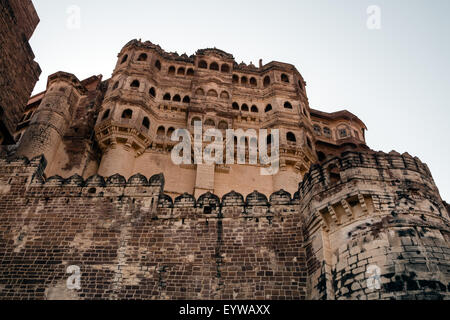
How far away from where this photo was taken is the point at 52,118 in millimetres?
23266

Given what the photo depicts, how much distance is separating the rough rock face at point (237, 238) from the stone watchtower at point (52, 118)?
9.65m

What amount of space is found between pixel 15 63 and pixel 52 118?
7.71m

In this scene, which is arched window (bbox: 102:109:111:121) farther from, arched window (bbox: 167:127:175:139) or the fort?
the fort

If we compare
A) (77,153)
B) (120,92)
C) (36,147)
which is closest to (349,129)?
(120,92)

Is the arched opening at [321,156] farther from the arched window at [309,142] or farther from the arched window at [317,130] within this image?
the arched window at [309,142]

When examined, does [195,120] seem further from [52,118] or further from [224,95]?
[52,118]

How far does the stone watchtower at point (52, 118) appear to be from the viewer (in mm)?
21672

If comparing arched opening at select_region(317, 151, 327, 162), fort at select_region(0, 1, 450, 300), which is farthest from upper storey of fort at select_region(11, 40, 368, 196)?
fort at select_region(0, 1, 450, 300)

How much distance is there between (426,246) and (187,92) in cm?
2084

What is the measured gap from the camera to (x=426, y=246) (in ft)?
27.3

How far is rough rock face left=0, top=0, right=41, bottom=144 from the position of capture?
15047mm

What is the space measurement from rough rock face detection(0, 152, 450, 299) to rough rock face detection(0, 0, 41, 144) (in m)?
3.74

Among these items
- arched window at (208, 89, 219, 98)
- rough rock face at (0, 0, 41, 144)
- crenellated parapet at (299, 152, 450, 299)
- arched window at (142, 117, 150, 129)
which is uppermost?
arched window at (208, 89, 219, 98)
